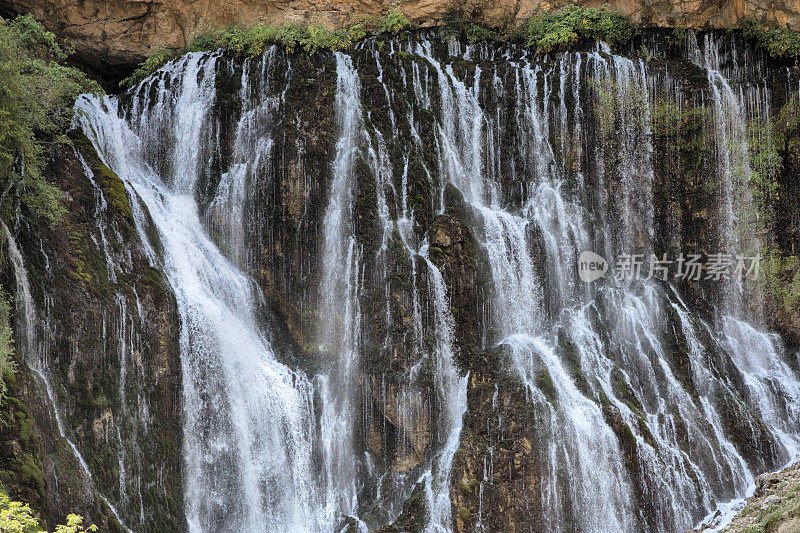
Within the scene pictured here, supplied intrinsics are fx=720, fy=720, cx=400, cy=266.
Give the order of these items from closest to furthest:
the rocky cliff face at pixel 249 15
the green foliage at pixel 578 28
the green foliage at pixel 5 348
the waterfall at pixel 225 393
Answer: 1. the green foliage at pixel 5 348
2. the waterfall at pixel 225 393
3. the green foliage at pixel 578 28
4. the rocky cliff face at pixel 249 15

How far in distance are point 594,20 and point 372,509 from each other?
657 inches

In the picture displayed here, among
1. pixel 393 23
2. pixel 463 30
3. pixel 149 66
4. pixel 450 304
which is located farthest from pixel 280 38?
pixel 450 304

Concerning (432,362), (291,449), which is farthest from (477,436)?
(291,449)

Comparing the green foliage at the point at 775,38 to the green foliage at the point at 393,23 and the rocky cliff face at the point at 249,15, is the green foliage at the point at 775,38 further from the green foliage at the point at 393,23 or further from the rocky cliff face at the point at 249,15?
the green foliage at the point at 393,23

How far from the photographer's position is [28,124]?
15.6 m

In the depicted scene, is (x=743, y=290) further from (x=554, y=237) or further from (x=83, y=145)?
(x=83, y=145)

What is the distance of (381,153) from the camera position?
66.1 ft

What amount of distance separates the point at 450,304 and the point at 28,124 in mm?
10525

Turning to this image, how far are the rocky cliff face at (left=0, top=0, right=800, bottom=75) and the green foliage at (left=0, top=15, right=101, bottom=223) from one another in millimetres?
6019

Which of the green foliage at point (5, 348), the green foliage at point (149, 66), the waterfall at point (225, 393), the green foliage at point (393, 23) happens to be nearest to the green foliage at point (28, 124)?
the waterfall at point (225, 393)

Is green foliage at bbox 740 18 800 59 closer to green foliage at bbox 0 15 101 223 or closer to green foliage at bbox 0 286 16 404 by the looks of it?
green foliage at bbox 0 15 101 223

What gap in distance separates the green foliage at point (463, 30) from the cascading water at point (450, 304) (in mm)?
377

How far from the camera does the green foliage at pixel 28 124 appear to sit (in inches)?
573

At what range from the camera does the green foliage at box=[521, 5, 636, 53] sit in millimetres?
23047
